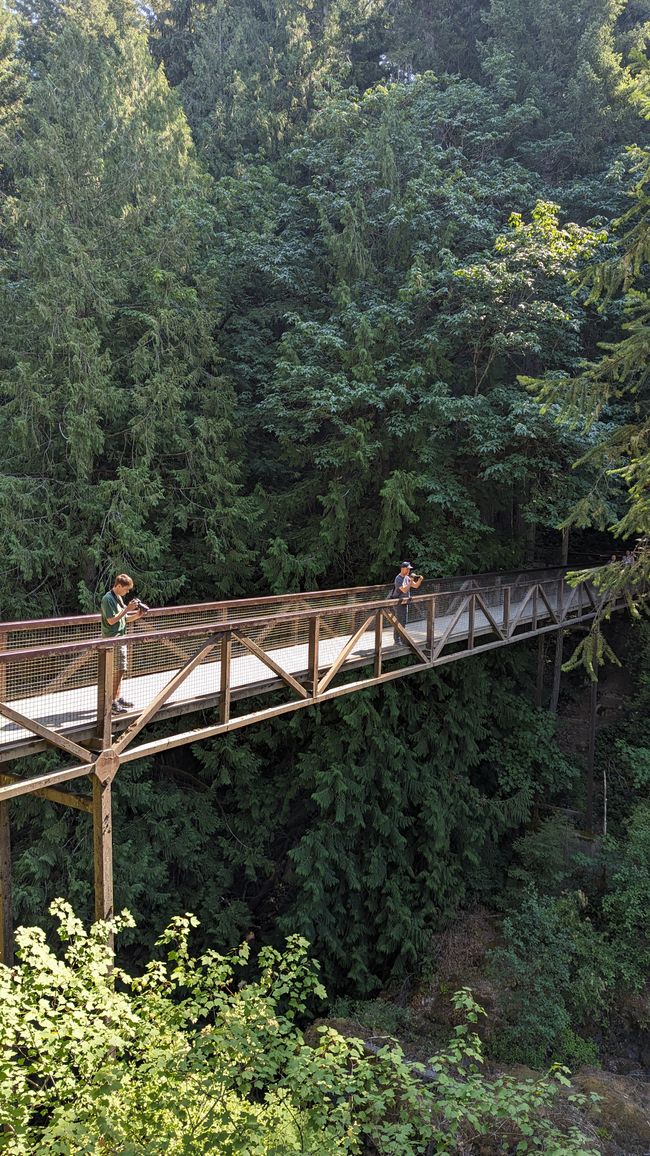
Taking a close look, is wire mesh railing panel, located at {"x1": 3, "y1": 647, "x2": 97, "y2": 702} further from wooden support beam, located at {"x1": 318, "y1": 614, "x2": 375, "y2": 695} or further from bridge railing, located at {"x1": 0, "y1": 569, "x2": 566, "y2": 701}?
wooden support beam, located at {"x1": 318, "y1": 614, "x2": 375, "y2": 695}

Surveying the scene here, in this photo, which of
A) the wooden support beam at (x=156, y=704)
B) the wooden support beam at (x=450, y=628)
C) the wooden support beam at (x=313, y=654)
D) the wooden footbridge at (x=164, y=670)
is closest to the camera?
the wooden footbridge at (x=164, y=670)

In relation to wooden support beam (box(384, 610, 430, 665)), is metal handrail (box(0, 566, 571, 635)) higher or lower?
higher

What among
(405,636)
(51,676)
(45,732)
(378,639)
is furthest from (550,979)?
(45,732)

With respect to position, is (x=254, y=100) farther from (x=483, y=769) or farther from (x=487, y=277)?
(x=483, y=769)

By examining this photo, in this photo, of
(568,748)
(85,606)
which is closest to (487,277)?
(85,606)

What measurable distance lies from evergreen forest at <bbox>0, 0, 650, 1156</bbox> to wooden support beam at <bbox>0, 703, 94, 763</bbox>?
4.29 m

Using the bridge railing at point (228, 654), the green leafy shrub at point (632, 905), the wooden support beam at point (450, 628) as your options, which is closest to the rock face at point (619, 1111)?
the green leafy shrub at point (632, 905)

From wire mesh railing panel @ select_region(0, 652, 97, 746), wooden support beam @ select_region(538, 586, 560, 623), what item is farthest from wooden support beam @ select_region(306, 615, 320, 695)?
wooden support beam @ select_region(538, 586, 560, 623)

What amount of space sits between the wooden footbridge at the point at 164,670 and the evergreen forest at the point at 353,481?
2481mm

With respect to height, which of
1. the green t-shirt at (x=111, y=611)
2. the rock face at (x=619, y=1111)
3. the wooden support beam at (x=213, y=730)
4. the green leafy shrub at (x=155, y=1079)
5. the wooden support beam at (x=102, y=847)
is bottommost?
the rock face at (x=619, y=1111)

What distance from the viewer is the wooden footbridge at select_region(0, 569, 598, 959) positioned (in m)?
4.33

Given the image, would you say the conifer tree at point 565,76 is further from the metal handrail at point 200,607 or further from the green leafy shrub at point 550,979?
the green leafy shrub at point 550,979

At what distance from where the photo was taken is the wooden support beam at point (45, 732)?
3.81m

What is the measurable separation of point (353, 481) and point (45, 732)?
27.2 feet
